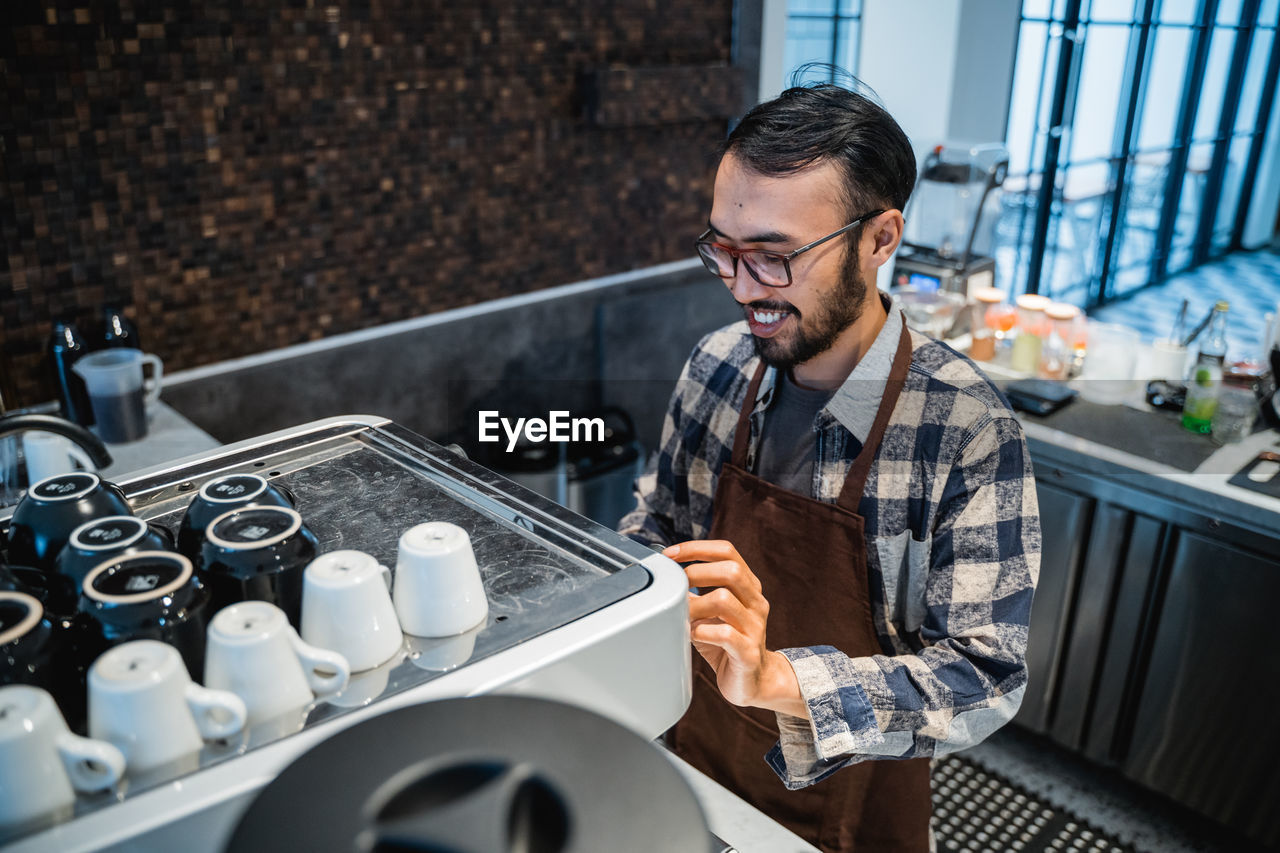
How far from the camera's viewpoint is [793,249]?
1394 millimetres

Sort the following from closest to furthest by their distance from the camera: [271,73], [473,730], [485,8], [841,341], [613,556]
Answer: [473,730]
[613,556]
[841,341]
[271,73]
[485,8]

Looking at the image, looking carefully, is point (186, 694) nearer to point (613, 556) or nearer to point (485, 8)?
point (613, 556)

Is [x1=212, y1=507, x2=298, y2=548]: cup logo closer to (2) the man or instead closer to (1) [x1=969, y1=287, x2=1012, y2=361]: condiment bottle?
(2) the man

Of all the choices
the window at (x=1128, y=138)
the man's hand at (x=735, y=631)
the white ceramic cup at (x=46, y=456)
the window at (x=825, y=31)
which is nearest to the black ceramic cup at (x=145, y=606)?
the man's hand at (x=735, y=631)

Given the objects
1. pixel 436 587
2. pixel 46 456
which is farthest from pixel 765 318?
pixel 46 456

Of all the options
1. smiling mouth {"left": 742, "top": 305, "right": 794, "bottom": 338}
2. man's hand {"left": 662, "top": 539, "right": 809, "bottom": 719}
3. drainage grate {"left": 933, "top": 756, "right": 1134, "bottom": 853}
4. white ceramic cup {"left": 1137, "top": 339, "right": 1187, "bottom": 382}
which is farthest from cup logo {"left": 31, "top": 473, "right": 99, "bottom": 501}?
white ceramic cup {"left": 1137, "top": 339, "right": 1187, "bottom": 382}

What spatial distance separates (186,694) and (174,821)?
0.27 feet

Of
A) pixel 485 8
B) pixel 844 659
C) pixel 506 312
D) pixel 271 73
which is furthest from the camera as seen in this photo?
pixel 506 312

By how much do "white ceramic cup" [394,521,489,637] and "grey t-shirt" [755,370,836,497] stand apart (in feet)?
2.79

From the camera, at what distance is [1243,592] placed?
2318mm

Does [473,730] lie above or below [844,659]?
above

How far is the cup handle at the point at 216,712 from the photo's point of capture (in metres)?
0.65

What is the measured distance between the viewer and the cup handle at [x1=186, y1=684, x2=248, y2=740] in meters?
0.65

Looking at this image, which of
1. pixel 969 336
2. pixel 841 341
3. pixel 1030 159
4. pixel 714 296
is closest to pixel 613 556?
pixel 841 341
